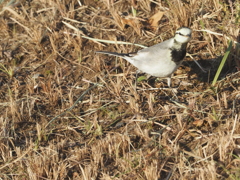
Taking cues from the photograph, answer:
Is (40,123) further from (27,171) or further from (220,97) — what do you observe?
(220,97)

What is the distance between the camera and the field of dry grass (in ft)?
15.5

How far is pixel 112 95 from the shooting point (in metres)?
5.96

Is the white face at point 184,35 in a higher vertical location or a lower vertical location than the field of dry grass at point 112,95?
higher

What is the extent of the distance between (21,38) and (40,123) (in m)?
2.18

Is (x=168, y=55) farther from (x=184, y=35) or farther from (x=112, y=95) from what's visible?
(x=112, y=95)

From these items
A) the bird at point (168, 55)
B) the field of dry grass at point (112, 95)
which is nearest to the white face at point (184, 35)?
the bird at point (168, 55)

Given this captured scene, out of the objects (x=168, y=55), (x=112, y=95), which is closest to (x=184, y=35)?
(x=168, y=55)

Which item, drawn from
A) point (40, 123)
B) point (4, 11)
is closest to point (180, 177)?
point (40, 123)

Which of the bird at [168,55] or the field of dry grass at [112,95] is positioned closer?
the field of dry grass at [112,95]

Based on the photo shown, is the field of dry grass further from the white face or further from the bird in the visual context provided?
the white face

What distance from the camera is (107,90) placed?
6.06 m

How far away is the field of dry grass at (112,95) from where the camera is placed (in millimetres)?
4734

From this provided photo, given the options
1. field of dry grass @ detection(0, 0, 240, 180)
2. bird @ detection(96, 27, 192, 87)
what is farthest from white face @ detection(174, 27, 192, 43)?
field of dry grass @ detection(0, 0, 240, 180)

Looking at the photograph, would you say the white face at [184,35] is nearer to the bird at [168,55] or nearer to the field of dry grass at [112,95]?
the bird at [168,55]
